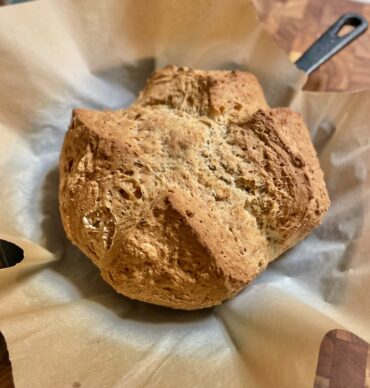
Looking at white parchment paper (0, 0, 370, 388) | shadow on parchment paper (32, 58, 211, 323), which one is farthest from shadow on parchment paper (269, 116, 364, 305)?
shadow on parchment paper (32, 58, 211, 323)

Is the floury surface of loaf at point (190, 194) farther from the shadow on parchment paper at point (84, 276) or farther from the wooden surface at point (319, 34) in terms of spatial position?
the wooden surface at point (319, 34)

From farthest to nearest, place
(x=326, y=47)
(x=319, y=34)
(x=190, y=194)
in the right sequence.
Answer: (x=319, y=34) → (x=326, y=47) → (x=190, y=194)

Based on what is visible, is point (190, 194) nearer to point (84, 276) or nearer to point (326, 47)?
point (84, 276)

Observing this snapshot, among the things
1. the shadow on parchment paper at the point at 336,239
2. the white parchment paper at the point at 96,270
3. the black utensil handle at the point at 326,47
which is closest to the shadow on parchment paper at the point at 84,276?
the white parchment paper at the point at 96,270

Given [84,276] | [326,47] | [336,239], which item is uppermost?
[326,47]

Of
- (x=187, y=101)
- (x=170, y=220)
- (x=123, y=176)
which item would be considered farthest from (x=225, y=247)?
(x=187, y=101)

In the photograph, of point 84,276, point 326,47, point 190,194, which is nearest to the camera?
point 190,194

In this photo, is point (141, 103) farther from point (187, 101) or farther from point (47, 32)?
point (47, 32)

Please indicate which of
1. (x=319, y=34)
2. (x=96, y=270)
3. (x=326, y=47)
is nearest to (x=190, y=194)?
(x=96, y=270)
